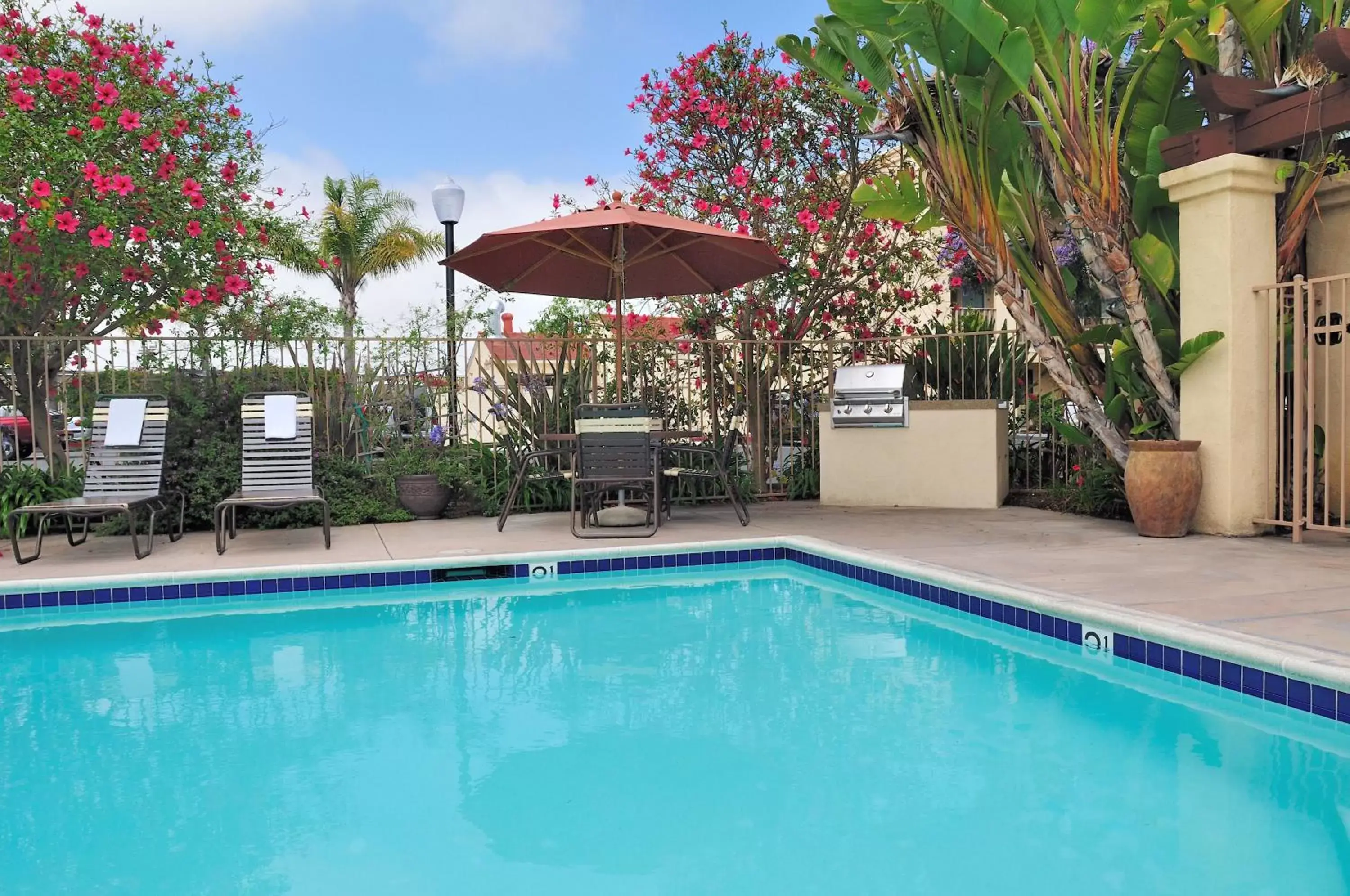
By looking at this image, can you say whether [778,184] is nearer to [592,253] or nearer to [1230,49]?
[592,253]

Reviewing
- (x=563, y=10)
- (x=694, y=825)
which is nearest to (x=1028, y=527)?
(x=694, y=825)

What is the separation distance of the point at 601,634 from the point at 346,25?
11.5m

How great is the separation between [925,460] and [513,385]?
3890 mm

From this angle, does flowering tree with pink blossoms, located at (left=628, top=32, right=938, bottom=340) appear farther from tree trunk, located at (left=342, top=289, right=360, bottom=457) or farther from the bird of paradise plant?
tree trunk, located at (left=342, top=289, right=360, bottom=457)

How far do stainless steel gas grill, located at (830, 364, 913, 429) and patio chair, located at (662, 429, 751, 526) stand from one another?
103 cm

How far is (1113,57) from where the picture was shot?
22.4 ft

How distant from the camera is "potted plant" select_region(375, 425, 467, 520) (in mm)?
8398

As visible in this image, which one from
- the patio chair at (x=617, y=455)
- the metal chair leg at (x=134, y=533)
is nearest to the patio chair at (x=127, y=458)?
the metal chair leg at (x=134, y=533)

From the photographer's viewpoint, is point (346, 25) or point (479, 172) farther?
point (479, 172)

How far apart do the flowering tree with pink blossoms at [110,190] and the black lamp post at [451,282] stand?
5.74ft

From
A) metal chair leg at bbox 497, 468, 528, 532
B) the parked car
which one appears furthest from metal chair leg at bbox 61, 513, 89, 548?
metal chair leg at bbox 497, 468, 528, 532

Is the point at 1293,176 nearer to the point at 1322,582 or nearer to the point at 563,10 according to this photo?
the point at 1322,582

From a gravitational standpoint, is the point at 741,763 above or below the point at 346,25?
below

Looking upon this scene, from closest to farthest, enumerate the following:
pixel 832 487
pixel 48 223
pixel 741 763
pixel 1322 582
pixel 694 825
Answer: pixel 694 825 < pixel 741 763 < pixel 1322 582 < pixel 48 223 < pixel 832 487
